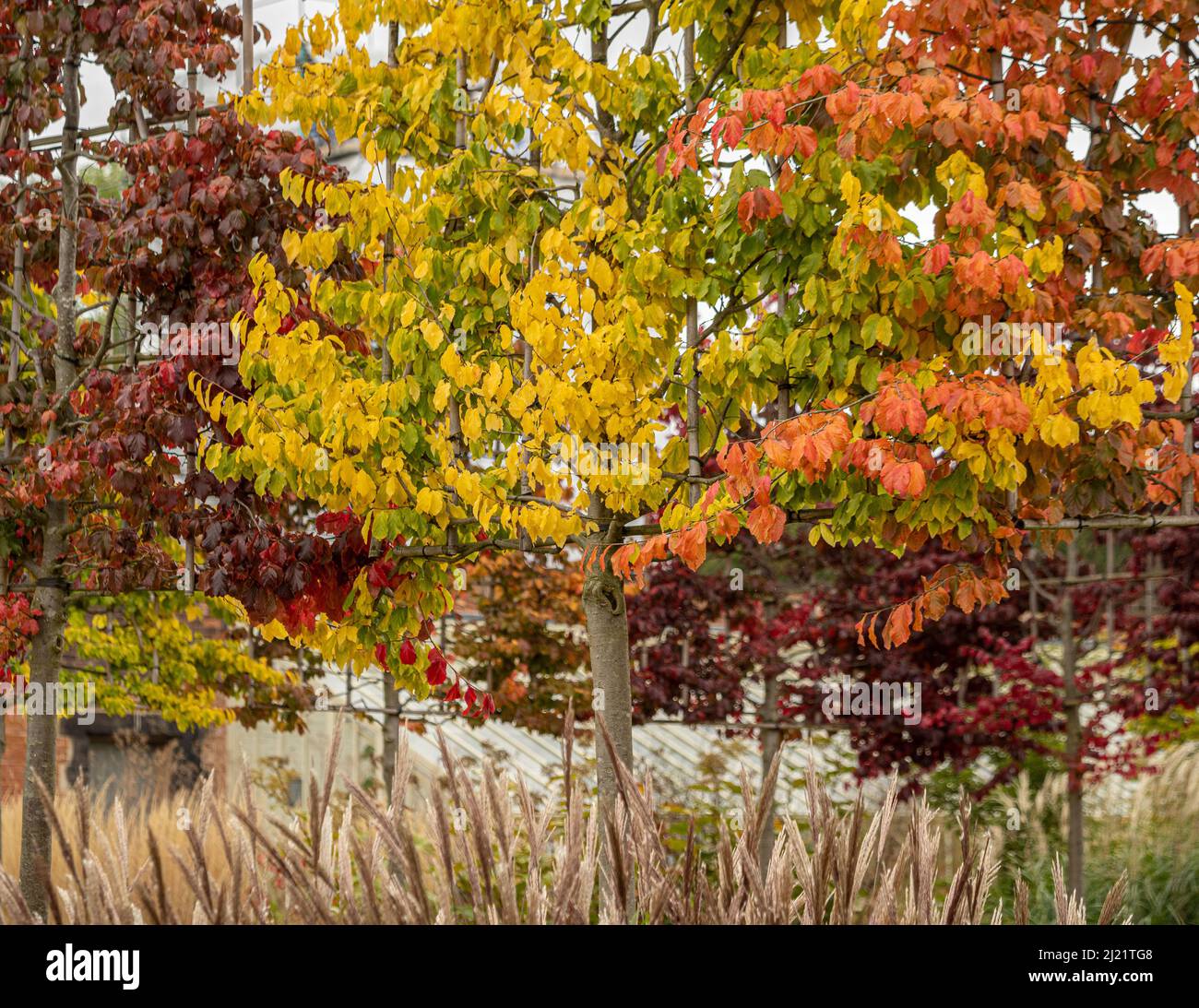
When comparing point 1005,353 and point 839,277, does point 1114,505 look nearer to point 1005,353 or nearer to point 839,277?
point 1005,353

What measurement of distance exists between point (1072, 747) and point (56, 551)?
675 centimetres

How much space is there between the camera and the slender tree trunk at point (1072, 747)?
30.6ft

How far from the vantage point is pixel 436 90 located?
211 inches

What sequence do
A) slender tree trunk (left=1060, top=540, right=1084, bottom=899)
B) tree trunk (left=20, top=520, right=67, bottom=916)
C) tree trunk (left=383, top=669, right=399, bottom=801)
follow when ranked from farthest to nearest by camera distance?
tree trunk (left=383, top=669, right=399, bottom=801), slender tree trunk (left=1060, top=540, right=1084, bottom=899), tree trunk (left=20, top=520, right=67, bottom=916)

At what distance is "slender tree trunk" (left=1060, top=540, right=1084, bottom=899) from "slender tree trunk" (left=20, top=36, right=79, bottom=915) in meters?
6.40

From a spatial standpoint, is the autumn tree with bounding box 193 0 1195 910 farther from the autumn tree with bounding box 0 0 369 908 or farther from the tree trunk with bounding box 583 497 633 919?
the autumn tree with bounding box 0 0 369 908

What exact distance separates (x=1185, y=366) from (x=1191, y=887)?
19.7 ft

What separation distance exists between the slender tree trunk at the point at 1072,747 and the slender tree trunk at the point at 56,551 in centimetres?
640

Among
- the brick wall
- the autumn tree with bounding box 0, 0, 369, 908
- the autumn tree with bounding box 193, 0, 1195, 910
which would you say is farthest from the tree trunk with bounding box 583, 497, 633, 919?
the brick wall

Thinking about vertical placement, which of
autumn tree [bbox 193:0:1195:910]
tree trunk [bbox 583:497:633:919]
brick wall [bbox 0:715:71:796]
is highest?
autumn tree [bbox 193:0:1195:910]

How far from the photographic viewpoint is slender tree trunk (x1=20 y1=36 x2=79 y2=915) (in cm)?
693

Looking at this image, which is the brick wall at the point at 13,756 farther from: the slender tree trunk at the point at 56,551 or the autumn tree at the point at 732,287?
the autumn tree at the point at 732,287

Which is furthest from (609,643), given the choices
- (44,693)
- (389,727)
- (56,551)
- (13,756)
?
(13,756)

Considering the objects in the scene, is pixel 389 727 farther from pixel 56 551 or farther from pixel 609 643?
pixel 609 643
